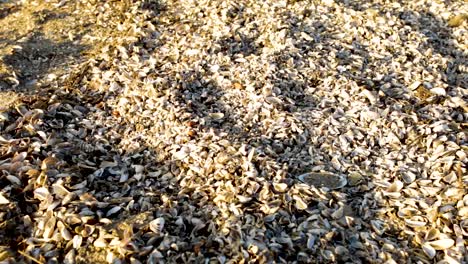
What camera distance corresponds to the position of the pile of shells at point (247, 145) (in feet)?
10.3

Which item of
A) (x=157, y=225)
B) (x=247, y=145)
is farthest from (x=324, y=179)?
(x=157, y=225)

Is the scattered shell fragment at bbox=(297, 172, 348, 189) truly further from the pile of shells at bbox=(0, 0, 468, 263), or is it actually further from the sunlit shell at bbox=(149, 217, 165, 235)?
the sunlit shell at bbox=(149, 217, 165, 235)

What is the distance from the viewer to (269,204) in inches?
131

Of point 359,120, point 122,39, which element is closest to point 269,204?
point 359,120

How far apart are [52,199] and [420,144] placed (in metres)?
2.92

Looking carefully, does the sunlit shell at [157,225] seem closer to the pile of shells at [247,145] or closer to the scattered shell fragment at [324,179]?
the pile of shells at [247,145]

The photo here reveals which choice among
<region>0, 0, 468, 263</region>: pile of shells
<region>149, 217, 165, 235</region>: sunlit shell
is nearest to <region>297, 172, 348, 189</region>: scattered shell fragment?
<region>0, 0, 468, 263</region>: pile of shells

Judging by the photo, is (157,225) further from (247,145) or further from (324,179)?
(324,179)

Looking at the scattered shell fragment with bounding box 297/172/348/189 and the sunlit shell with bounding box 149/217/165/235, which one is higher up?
the sunlit shell with bounding box 149/217/165/235

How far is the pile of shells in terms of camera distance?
3135 mm

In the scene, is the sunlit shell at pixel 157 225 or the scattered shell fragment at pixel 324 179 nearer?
the sunlit shell at pixel 157 225

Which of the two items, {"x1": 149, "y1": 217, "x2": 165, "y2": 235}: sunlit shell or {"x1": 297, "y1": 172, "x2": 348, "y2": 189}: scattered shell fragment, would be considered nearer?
{"x1": 149, "y1": 217, "x2": 165, "y2": 235}: sunlit shell

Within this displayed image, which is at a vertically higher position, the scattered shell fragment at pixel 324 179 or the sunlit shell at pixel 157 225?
the sunlit shell at pixel 157 225

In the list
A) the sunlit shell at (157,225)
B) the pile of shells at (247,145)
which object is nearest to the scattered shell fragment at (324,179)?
the pile of shells at (247,145)
